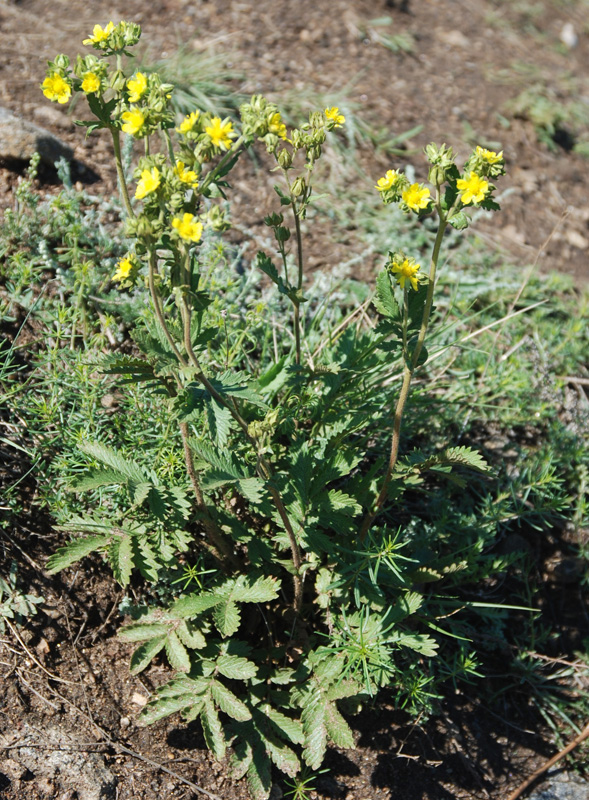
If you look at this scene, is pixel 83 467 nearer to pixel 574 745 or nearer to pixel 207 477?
pixel 207 477

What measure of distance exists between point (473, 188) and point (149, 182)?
0.69 m

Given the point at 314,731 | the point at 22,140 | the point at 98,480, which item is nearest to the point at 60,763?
the point at 314,731

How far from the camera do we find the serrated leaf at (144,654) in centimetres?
204

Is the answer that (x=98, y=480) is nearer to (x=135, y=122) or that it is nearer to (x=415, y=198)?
(x=135, y=122)

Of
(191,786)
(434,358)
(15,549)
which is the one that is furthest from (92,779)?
(434,358)

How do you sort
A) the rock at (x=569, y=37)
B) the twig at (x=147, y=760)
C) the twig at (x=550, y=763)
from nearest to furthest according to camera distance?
the twig at (x=147, y=760) < the twig at (x=550, y=763) < the rock at (x=569, y=37)

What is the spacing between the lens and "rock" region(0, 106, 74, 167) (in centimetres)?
306

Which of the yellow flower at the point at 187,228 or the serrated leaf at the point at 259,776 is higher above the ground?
the yellow flower at the point at 187,228

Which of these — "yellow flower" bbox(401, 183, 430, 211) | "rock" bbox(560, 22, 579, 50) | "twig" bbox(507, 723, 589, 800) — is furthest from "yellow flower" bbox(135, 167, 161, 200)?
"rock" bbox(560, 22, 579, 50)

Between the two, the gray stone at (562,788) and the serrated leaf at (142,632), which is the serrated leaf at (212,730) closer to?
the serrated leaf at (142,632)

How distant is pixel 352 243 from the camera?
141 inches

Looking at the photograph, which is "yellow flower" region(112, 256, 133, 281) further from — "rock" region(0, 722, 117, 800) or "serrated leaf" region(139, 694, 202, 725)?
"rock" region(0, 722, 117, 800)

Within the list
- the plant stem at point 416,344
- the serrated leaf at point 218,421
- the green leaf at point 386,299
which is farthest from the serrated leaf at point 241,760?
the green leaf at point 386,299

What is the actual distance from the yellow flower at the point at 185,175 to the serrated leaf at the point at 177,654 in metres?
1.25
